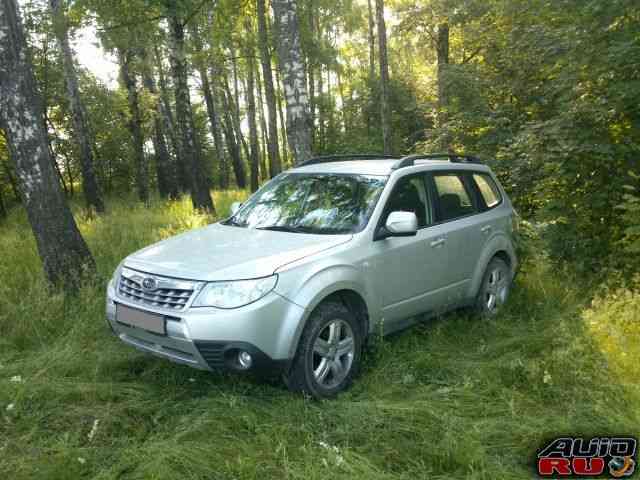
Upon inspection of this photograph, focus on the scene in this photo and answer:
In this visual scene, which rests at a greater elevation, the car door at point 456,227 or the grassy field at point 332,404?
the car door at point 456,227

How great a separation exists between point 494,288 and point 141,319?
150 inches

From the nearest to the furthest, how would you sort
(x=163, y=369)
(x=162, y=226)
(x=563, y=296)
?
(x=163, y=369) → (x=563, y=296) → (x=162, y=226)

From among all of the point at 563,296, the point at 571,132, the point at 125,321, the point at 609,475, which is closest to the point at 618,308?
the point at 563,296

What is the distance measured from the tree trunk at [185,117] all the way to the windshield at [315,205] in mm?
8008

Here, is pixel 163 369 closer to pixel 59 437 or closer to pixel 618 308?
pixel 59 437

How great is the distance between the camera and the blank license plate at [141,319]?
377cm

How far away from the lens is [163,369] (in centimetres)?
453

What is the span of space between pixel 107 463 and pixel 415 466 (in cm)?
183

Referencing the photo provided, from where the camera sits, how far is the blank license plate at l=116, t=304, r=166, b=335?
3766 millimetres

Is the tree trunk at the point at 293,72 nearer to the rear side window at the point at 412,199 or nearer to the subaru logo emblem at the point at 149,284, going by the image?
the rear side window at the point at 412,199

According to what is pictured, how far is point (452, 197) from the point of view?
5.50 meters

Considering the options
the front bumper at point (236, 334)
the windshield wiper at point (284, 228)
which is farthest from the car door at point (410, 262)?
the front bumper at point (236, 334)

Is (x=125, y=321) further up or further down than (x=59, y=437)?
further up

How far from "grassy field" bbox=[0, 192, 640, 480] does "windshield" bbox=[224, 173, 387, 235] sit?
1.14 m
